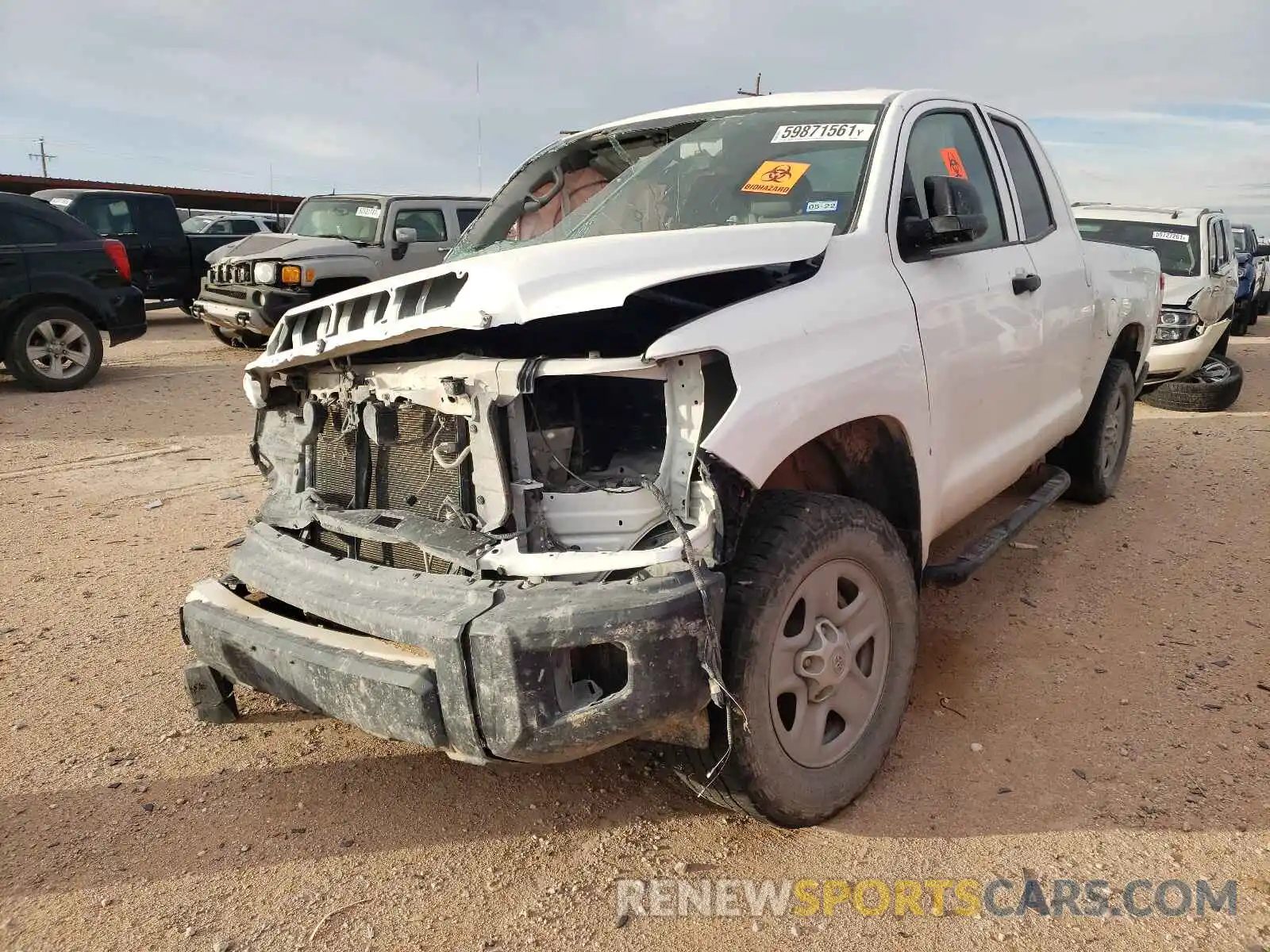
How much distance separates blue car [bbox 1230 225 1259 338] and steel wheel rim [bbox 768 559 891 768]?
1404 centimetres

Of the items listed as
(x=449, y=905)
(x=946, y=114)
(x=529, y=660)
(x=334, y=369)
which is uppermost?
(x=946, y=114)

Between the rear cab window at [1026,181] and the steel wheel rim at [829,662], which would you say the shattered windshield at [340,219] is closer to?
the rear cab window at [1026,181]

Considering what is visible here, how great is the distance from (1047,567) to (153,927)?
3953 mm

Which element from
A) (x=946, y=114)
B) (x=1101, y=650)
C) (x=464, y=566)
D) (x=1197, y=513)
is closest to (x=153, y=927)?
(x=464, y=566)

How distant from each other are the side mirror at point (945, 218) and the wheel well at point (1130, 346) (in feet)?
8.92

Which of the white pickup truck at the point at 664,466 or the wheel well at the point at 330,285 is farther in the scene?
the wheel well at the point at 330,285

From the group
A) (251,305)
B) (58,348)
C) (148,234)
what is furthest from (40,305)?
(148,234)

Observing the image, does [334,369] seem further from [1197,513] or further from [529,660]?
[1197,513]

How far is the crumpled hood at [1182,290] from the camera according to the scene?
8.95 metres

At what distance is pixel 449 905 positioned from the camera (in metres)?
2.29

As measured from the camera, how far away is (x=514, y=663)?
6.56 feet

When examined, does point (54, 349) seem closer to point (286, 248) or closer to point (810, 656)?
point (286, 248)

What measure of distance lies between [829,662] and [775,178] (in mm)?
1602

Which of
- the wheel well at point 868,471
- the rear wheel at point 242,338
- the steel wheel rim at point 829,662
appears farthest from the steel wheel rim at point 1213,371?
the rear wheel at point 242,338
